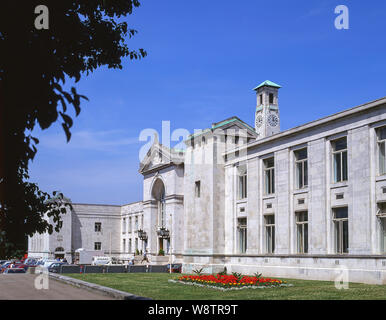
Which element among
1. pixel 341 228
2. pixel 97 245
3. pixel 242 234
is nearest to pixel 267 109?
pixel 97 245

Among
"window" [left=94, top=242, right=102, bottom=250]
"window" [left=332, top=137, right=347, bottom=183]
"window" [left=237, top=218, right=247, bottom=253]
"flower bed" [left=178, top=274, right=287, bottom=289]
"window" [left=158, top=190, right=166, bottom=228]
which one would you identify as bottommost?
"window" [left=94, top=242, right=102, bottom=250]

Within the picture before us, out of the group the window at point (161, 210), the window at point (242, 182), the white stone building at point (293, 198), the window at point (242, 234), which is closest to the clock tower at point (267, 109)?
the window at point (161, 210)

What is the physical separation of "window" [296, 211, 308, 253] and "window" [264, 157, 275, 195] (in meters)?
3.81

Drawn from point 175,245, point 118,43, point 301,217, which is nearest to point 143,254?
point 175,245

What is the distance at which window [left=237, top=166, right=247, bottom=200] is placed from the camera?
43.0 metres

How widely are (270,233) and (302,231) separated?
408 cm

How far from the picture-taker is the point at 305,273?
3369cm

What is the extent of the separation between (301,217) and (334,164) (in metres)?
4.74

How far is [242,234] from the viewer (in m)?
43.1

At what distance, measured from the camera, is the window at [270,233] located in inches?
1528

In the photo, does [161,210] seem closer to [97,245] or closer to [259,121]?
[97,245]

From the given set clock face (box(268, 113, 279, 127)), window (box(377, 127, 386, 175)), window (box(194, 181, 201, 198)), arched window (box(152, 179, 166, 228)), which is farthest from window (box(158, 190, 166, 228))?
window (box(377, 127, 386, 175))

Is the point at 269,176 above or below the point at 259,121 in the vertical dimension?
below

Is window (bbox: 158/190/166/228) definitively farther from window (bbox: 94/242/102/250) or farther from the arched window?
window (bbox: 94/242/102/250)
